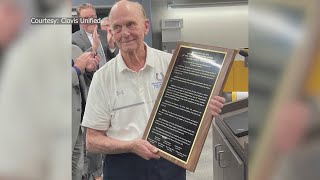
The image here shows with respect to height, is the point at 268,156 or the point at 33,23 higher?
the point at 33,23

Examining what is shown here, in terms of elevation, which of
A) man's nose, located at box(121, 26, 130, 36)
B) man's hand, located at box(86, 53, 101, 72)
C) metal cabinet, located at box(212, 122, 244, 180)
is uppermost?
man's nose, located at box(121, 26, 130, 36)

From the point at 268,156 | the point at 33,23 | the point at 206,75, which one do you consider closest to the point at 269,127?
the point at 268,156

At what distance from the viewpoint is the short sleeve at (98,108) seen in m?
1.95

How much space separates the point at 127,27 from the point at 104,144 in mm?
566

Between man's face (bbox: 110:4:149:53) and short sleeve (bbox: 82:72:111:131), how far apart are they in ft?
0.72

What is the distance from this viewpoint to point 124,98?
195cm

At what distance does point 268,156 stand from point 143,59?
4.62 ft

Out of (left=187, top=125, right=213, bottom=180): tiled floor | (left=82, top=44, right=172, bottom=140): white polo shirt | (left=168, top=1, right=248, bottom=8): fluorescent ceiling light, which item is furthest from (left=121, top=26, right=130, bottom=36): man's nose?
(left=168, top=1, right=248, bottom=8): fluorescent ceiling light

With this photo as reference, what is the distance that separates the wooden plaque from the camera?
151 centimetres

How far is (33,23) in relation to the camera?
487mm

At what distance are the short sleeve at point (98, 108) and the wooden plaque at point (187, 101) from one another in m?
0.31

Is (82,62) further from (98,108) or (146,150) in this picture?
(146,150)

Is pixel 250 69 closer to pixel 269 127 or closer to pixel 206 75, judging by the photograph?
pixel 269 127

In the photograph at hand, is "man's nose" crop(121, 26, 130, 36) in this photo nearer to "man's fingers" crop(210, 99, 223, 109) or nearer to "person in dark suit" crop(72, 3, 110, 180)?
"man's fingers" crop(210, 99, 223, 109)
